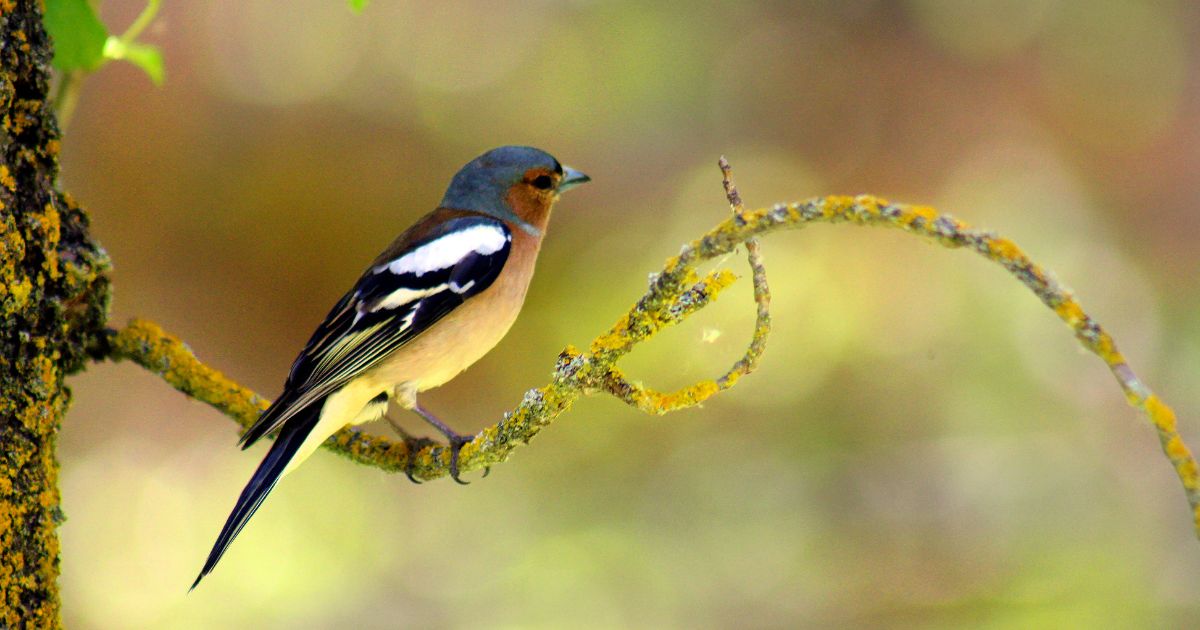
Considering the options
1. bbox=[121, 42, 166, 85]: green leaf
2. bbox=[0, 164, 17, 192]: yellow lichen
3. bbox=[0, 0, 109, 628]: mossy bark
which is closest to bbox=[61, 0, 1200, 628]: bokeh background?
bbox=[0, 0, 109, 628]: mossy bark

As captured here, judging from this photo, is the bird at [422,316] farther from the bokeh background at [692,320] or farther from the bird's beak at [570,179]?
the bokeh background at [692,320]

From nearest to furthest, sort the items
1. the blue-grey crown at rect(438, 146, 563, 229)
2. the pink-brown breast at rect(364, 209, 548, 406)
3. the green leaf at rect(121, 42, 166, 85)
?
the green leaf at rect(121, 42, 166, 85), the pink-brown breast at rect(364, 209, 548, 406), the blue-grey crown at rect(438, 146, 563, 229)

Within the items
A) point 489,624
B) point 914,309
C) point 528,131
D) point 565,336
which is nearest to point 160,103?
point 528,131

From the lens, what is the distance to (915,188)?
21.4 ft

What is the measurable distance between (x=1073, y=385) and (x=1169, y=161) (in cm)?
180

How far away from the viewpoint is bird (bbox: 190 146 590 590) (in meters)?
3.11

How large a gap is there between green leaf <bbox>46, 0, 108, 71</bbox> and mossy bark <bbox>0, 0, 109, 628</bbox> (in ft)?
0.14

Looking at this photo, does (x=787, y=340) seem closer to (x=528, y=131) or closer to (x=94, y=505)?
(x=528, y=131)

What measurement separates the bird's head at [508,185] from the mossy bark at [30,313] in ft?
4.79

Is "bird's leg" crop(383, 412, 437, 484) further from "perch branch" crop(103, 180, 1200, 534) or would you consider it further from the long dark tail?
the long dark tail

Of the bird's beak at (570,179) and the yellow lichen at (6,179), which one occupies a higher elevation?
the bird's beak at (570,179)

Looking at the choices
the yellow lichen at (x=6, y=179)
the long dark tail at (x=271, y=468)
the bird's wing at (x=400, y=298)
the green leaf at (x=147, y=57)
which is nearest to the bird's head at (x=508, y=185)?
the bird's wing at (x=400, y=298)

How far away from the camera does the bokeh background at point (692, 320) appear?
5.33 m

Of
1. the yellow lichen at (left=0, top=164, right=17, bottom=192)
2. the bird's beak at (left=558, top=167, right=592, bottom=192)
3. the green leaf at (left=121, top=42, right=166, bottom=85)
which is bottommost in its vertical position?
the yellow lichen at (left=0, top=164, right=17, bottom=192)
